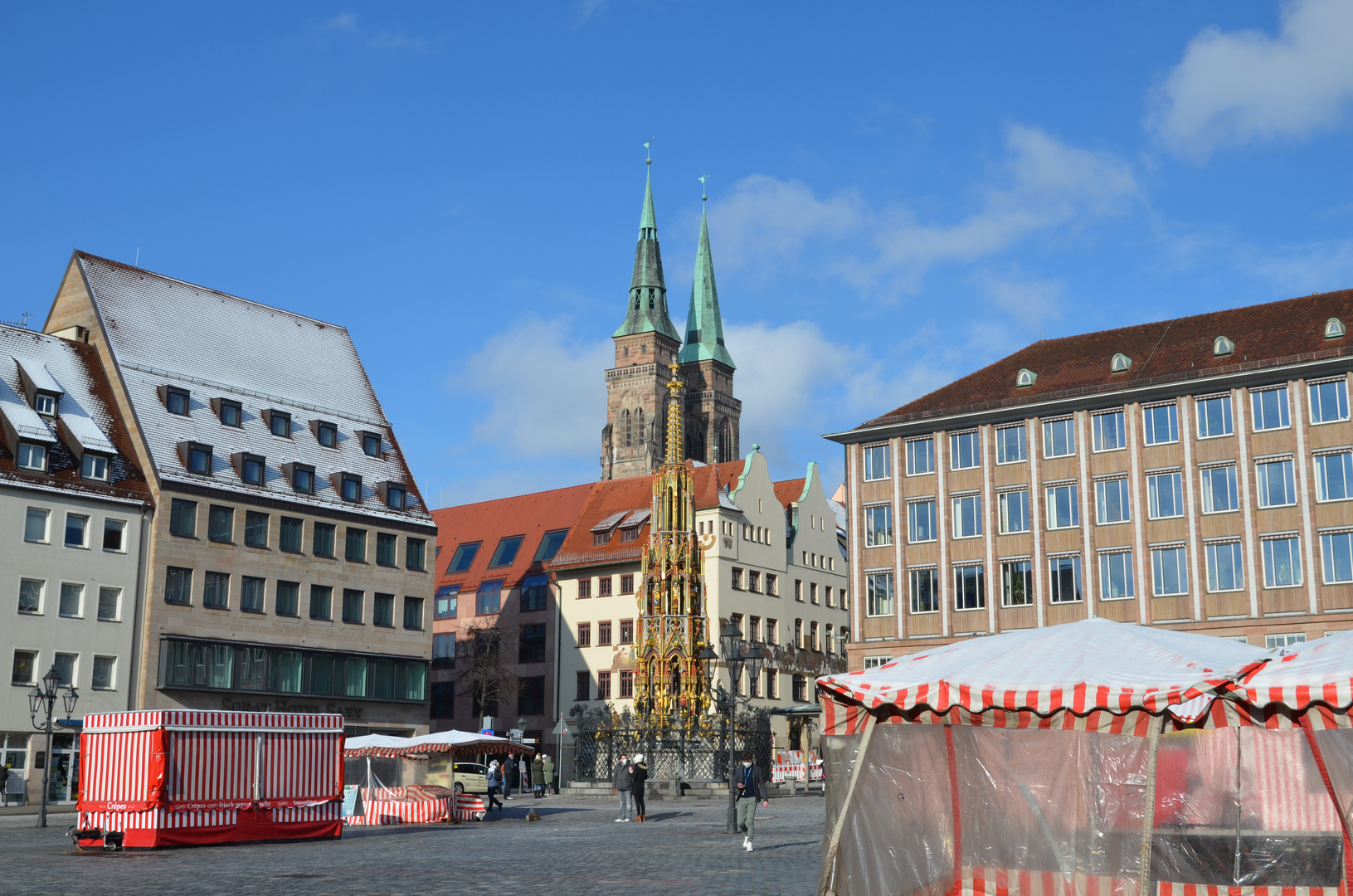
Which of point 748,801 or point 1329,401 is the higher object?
point 1329,401

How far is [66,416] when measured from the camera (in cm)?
5006

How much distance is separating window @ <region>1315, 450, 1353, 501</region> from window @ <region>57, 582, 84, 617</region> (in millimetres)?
40785

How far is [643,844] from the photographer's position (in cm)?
2412

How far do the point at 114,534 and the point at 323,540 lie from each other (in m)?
8.39

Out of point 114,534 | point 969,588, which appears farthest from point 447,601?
point 969,588

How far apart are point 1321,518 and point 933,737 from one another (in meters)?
41.5

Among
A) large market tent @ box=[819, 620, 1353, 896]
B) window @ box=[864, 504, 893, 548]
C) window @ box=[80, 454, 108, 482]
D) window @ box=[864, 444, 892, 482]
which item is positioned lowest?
large market tent @ box=[819, 620, 1353, 896]

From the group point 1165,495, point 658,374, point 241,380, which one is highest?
point 658,374

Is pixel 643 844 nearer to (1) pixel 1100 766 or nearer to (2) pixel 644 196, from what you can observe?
(1) pixel 1100 766

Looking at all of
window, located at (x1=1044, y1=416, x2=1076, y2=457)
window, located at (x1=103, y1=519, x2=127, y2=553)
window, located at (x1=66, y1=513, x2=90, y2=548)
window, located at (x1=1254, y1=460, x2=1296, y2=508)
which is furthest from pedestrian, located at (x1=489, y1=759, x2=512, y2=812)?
window, located at (x1=1254, y1=460, x2=1296, y2=508)

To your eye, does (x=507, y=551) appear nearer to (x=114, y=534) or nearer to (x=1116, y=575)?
(x=114, y=534)

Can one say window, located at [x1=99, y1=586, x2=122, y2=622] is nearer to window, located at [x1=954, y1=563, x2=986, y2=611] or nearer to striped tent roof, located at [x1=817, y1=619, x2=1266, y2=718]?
window, located at [x1=954, y1=563, x2=986, y2=611]

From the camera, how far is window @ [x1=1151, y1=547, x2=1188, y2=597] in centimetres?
5134

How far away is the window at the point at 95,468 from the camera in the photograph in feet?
161
